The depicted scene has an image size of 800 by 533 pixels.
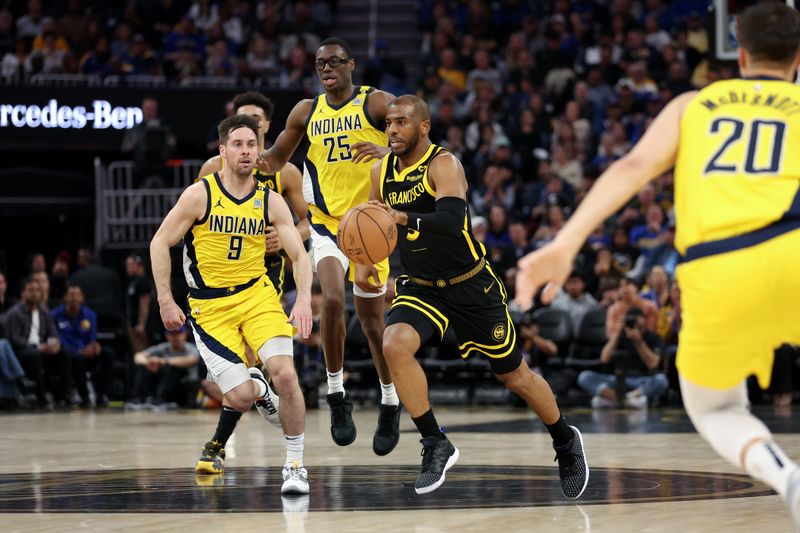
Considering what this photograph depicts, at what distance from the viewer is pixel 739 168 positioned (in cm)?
399

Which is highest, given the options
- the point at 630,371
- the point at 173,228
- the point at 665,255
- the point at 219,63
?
the point at 219,63

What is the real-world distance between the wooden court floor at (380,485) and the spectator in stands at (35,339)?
11.8 ft

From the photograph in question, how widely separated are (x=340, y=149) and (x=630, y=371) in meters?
6.84

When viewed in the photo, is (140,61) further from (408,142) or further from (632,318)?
(408,142)

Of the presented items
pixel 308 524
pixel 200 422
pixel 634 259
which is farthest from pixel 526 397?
pixel 634 259

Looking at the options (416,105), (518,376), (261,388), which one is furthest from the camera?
(261,388)

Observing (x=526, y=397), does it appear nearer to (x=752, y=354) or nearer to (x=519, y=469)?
(x=519, y=469)

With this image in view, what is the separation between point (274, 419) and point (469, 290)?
97.2 inches

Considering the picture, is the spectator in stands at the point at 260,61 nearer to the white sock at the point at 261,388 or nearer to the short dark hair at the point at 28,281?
the short dark hair at the point at 28,281

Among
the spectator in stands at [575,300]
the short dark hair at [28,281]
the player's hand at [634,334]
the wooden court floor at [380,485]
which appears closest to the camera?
the wooden court floor at [380,485]

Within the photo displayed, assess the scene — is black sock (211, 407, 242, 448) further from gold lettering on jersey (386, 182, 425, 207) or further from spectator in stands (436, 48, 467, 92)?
spectator in stands (436, 48, 467, 92)

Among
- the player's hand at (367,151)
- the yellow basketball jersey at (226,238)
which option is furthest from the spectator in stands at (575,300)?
the yellow basketball jersey at (226,238)

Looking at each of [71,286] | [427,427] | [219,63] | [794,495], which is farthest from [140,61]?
[794,495]

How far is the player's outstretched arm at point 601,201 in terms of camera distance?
147 inches
